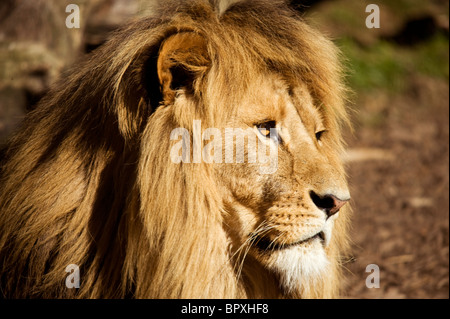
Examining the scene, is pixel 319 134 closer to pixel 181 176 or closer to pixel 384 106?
pixel 181 176

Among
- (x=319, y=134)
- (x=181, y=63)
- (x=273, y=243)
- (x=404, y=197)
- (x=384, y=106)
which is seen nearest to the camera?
(x=181, y=63)

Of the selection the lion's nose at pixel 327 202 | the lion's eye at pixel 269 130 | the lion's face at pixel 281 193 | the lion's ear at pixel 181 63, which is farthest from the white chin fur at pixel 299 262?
the lion's ear at pixel 181 63

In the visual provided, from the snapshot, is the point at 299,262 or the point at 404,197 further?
the point at 404,197

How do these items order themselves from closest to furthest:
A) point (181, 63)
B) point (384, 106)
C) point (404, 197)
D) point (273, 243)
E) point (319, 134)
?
point (181, 63)
point (273, 243)
point (319, 134)
point (404, 197)
point (384, 106)

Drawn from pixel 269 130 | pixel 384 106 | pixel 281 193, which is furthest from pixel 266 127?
pixel 384 106

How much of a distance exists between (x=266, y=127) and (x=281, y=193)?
0.31 m

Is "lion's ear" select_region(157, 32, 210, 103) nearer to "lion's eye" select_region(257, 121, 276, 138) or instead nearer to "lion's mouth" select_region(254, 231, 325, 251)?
"lion's eye" select_region(257, 121, 276, 138)

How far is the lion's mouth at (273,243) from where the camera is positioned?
240 cm

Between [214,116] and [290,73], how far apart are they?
1.44 ft

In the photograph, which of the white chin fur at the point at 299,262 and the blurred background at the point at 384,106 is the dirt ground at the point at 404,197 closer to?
the blurred background at the point at 384,106

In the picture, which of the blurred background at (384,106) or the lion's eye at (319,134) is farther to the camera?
the blurred background at (384,106)

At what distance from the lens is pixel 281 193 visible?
2357 mm

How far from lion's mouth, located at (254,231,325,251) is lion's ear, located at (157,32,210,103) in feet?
2.52

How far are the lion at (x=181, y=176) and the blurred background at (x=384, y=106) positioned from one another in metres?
0.53
